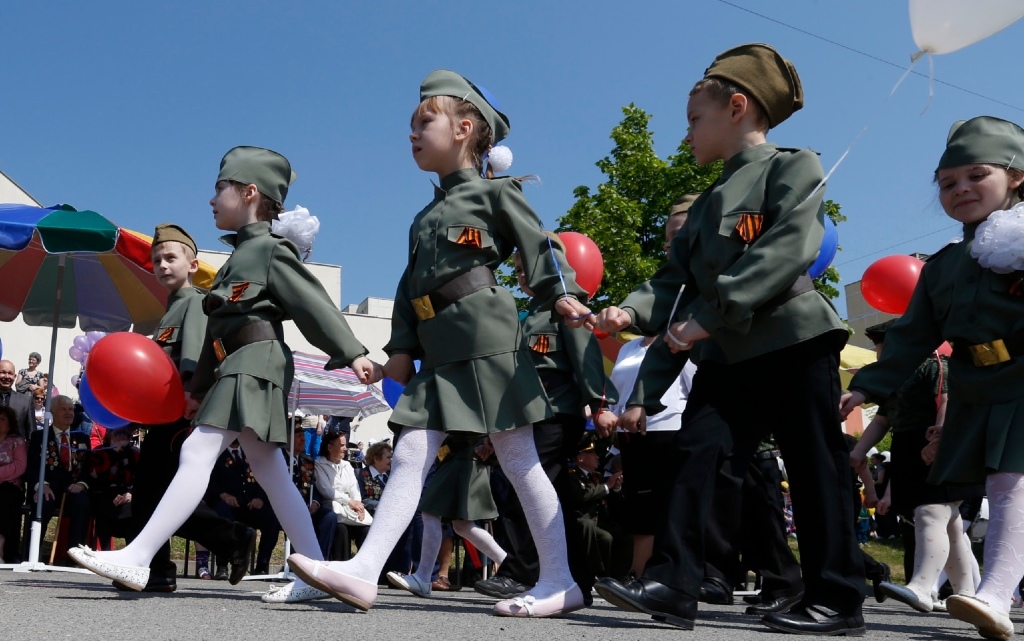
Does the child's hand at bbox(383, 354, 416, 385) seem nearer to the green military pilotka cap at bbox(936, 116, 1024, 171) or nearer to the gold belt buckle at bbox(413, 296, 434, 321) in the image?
the gold belt buckle at bbox(413, 296, 434, 321)

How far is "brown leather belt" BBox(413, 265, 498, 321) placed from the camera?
164 inches

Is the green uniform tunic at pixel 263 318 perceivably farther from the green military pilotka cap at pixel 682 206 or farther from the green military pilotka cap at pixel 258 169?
the green military pilotka cap at pixel 682 206

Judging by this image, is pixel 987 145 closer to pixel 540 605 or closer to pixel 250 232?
pixel 540 605

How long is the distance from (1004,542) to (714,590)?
2.26 meters

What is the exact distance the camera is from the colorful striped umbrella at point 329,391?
14.3 m

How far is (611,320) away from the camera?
3.65 metres

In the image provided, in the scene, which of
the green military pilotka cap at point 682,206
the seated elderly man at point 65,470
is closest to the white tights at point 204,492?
the green military pilotka cap at point 682,206

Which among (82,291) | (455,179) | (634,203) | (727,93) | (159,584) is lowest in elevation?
(159,584)

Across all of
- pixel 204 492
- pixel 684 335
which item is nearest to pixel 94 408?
pixel 204 492

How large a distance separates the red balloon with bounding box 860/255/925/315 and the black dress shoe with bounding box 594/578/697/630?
371cm

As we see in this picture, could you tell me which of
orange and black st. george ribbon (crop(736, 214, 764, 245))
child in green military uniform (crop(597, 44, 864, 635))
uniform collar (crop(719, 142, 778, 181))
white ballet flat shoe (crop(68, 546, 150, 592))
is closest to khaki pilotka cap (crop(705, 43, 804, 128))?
child in green military uniform (crop(597, 44, 864, 635))

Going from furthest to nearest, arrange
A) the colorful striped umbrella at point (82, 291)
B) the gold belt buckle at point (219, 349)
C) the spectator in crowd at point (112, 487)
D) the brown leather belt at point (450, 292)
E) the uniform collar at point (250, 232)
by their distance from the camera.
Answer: the spectator in crowd at point (112, 487)
the colorful striped umbrella at point (82, 291)
the uniform collar at point (250, 232)
the gold belt buckle at point (219, 349)
the brown leather belt at point (450, 292)

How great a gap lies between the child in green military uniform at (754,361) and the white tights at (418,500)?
45 cm

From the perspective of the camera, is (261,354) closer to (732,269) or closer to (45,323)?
(732,269)
